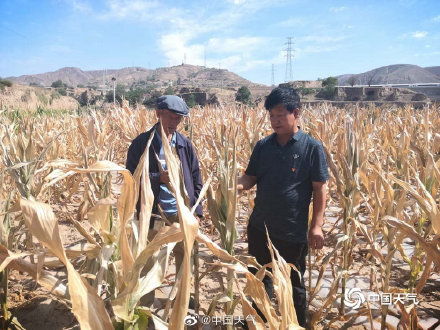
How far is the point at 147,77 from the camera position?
12056 cm

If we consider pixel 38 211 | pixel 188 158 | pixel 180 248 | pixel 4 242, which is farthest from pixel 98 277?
pixel 188 158

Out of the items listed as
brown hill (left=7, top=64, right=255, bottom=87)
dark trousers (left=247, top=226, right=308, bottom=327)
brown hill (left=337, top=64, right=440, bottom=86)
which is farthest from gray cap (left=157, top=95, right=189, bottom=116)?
brown hill (left=337, top=64, right=440, bottom=86)

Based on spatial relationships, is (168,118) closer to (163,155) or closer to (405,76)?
(163,155)

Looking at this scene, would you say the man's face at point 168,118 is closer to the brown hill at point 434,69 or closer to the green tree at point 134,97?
the green tree at point 134,97

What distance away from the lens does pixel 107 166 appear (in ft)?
2.79

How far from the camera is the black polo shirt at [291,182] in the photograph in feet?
6.54

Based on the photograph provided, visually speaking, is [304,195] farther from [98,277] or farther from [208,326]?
[98,277]

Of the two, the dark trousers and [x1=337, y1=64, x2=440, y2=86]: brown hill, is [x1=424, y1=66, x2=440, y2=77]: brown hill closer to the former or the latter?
[x1=337, y1=64, x2=440, y2=86]: brown hill

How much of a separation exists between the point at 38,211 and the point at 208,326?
1880 mm

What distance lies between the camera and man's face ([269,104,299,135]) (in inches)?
77.0

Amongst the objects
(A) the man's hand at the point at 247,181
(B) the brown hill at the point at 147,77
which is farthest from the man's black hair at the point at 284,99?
(B) the brown hill at the point at 147,77

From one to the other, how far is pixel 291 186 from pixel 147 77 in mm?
127083

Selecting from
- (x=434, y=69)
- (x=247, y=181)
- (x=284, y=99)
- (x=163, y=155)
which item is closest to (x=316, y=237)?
(x=247, y=181)

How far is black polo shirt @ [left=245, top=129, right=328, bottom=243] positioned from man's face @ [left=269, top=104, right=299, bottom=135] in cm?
8
